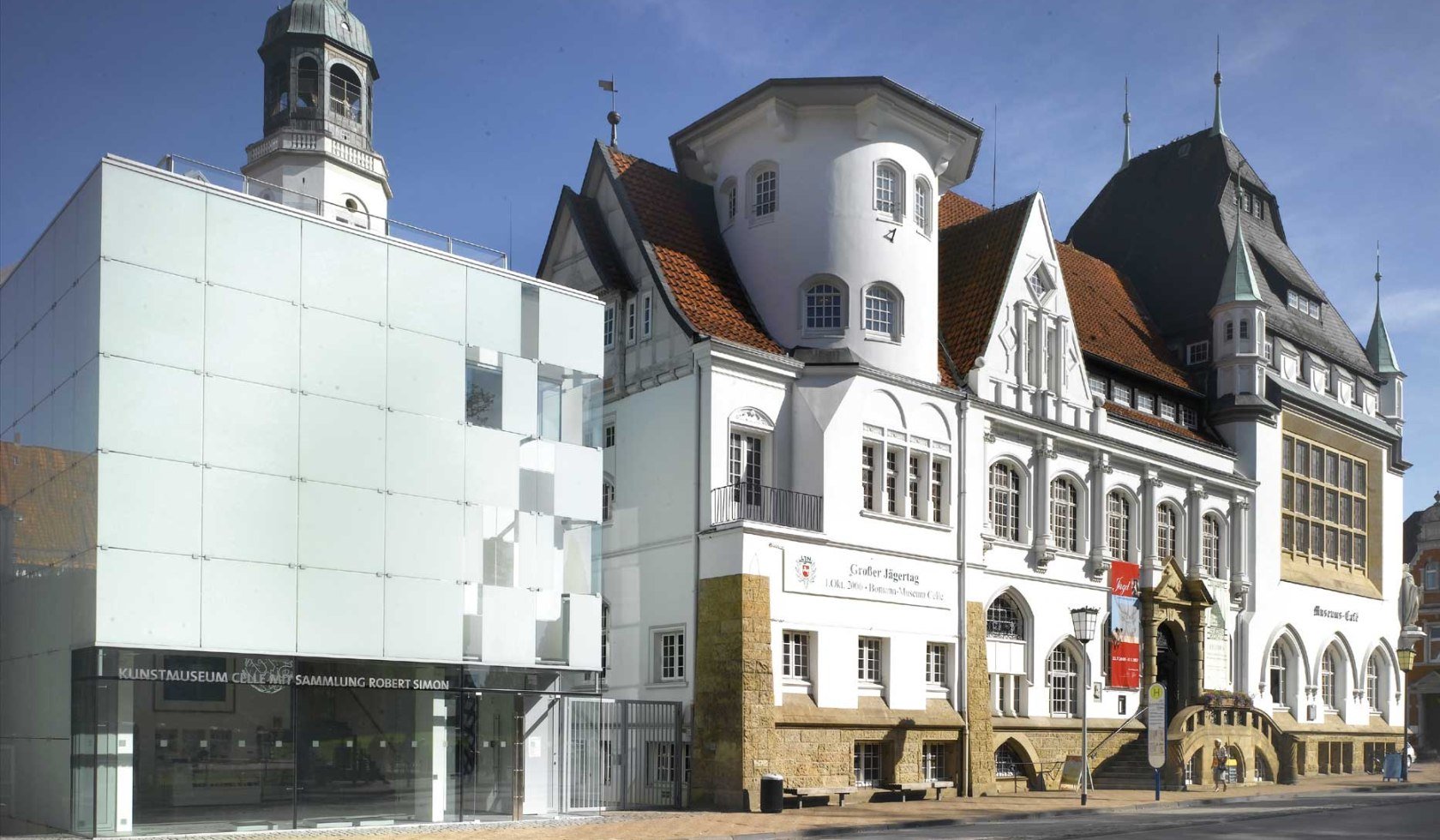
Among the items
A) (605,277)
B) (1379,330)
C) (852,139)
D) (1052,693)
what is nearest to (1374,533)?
(1379,330)

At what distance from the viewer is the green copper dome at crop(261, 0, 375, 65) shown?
2448 inches

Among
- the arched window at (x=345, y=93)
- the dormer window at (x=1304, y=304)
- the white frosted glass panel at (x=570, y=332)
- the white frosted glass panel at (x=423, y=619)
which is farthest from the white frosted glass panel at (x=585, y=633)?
the arched window at (x=345, y=93)

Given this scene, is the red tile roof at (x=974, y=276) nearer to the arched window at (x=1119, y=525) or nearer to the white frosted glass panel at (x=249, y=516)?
the arched window at (x=1119, y=525)

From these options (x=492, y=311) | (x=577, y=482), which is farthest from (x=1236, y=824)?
(x=492, y=311)

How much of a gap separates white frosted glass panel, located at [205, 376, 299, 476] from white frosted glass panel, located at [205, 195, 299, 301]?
1736 millimetres

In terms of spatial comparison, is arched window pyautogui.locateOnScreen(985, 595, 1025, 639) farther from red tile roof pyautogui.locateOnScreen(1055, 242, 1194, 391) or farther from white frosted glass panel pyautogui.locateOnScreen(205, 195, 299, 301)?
white frosted glass panel pyautogui.locateOnScreen(205, 195, 299, 301)

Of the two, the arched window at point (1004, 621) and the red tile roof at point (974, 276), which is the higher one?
the red tile roof at point (974, 276)

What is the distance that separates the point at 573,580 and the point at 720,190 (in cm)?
1282

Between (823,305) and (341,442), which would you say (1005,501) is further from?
(341,442)

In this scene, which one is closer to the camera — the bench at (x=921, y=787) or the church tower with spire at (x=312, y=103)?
the bench at (x=921, y=787)

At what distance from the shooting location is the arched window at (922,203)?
1471 inches

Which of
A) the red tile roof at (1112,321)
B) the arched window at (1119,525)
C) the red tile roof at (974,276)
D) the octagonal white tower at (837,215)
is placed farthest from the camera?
the red tile roof at (1112,321)

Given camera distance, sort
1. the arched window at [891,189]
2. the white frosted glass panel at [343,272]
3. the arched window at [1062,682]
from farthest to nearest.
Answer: the arched window at [1062,682] < the arched window at [891,189] < the white frosted glass panel at [343,272]

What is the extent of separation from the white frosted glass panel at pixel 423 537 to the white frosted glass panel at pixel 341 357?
200cm
